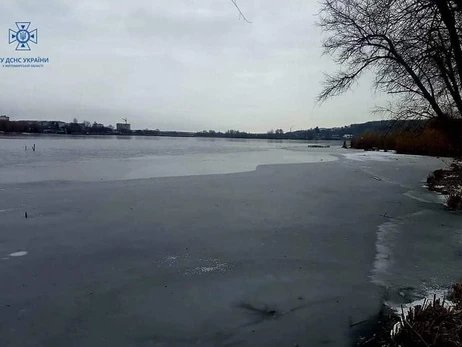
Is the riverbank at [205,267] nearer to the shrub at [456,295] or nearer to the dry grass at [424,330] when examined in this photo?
the dry grass at [424,330]

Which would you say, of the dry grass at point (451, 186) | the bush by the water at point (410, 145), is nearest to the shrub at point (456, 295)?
the dry grass at point (451, 186)

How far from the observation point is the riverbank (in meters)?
3.52

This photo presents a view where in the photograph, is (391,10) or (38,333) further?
(391,10)

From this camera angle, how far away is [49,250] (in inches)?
221

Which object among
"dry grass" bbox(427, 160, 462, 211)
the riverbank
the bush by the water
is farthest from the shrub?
the bush by the water

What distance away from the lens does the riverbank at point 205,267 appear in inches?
139

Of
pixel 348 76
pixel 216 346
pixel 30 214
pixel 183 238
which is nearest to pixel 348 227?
pixel 183 238

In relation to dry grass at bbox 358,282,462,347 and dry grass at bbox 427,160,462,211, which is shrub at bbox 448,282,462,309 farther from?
dry grass at bbox 427,160,462,211

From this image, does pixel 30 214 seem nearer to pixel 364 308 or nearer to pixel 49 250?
pixel 49 250

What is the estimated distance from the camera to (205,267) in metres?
5.08

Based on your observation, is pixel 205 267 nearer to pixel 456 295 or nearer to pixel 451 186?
pixel 456 295

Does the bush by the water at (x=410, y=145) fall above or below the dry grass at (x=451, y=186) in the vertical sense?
above

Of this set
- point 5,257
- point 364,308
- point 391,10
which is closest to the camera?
point 364,308

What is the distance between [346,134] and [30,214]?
113123mm
